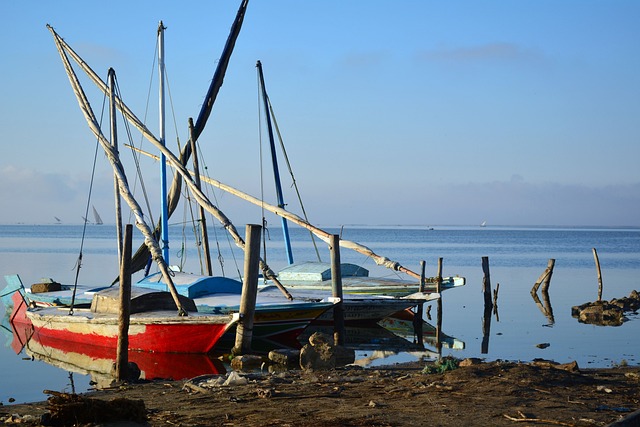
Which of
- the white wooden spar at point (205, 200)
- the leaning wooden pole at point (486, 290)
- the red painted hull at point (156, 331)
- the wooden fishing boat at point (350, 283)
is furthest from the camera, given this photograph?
the leaning wooden pole at point (486, 290)

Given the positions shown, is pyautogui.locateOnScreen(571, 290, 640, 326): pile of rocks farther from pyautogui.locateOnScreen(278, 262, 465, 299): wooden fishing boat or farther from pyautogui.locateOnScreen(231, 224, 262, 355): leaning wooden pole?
pyautogui.locateOnScreen(231, 224, 262, 355): leaning wooden pole

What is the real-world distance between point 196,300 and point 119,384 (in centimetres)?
880

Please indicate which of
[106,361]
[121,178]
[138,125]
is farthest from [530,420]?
[138,125]

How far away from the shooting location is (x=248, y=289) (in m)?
18.8

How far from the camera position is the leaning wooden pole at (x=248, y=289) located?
18641 mm

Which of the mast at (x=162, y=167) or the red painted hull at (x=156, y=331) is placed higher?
the mast at (x=162, y=167)

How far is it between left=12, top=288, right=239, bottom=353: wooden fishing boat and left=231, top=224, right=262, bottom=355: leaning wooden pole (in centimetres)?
27

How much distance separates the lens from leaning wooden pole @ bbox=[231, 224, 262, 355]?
18.6 metres

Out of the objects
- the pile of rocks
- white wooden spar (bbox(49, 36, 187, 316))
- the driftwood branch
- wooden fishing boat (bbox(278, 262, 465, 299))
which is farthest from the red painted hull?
the pile of rocks

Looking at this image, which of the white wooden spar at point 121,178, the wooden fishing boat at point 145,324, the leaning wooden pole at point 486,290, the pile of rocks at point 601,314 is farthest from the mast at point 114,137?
the pile of rocks at point 601,314

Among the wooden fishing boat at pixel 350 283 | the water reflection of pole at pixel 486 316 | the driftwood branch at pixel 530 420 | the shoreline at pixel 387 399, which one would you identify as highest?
the wooden fishing boat at pixel 350 283

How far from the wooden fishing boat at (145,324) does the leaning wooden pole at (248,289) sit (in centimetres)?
27

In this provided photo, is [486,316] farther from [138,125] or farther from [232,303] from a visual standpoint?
[138,125]

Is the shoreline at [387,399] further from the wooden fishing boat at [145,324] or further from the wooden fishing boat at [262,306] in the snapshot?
the wooden fishing boat at [262,306]
